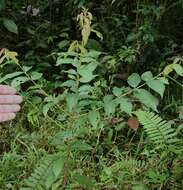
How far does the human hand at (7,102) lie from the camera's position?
9.30 ft

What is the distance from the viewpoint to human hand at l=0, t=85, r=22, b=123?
2834 mm

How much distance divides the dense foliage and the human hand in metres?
0.14

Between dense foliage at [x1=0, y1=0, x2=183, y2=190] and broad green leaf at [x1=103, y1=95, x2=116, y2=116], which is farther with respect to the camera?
dense foliage at [x1=0, y1=0, x2=183, y2=190]

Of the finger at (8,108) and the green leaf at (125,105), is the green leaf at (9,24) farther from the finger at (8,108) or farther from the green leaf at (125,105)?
the green leaf at (125,105)

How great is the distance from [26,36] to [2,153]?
63.9 inches

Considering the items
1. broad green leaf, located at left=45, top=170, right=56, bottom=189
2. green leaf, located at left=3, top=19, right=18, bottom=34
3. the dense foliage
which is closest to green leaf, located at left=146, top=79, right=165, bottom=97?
the dense foliage

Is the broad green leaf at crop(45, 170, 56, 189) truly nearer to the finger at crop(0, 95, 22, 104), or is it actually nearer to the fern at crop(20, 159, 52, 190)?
the fern at crop(20, 159, 52, 190)

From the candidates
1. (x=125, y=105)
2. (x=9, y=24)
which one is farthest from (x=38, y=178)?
(x=9, y=24)

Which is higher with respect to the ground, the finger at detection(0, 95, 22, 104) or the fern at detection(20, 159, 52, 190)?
the finger at detection(0, 95, 22, 104)

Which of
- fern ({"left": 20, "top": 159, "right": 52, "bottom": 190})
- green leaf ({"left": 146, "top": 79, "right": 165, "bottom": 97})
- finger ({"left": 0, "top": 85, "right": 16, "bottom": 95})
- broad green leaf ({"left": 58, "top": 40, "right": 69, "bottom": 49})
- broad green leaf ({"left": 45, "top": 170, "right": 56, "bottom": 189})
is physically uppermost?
green leaf ({"left": 146, "top": 79, "right": 165, "bottom": 97})

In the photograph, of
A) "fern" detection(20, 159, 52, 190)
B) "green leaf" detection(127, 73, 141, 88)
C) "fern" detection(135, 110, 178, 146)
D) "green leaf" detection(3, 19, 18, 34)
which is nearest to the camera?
"green leaf" detection(127, 73, 141, 88)

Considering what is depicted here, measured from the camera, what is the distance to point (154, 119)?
3.12m

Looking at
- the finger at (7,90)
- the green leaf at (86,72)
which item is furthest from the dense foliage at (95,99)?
the finger at (7,90)

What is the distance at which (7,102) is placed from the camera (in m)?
2.86
